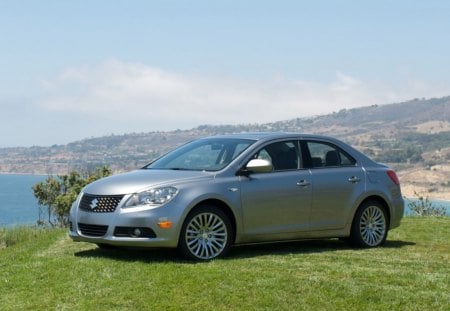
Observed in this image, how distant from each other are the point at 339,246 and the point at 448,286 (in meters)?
3.55

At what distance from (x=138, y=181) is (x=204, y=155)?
1365mm

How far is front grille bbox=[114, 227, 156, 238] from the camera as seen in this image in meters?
10.2

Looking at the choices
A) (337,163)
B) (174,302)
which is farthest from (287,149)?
(174,302)

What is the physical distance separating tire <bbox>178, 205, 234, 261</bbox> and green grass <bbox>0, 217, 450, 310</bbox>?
18cm

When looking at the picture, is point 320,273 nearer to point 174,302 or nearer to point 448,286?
point 448,286

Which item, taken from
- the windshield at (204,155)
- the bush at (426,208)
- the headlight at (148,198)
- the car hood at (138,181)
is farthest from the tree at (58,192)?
the headlight at (148,198)

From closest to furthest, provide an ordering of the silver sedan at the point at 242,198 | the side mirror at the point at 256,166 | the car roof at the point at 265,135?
the silver sedan at the point at 242,198, the side mirror at the point at 256,166, the car roof at the point at 265,135

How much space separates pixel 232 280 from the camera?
349 inches

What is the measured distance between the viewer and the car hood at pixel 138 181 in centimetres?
1038

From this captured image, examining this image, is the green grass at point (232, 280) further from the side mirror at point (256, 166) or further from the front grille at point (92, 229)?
the side mirror at point (256, 166)

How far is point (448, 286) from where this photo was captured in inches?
354

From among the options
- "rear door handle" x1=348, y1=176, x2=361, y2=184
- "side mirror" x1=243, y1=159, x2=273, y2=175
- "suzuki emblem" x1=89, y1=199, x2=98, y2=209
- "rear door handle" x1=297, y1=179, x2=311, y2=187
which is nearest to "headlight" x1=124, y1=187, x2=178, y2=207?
"suzuki emblem" x1=89, y1=199, x2=98, y2=209

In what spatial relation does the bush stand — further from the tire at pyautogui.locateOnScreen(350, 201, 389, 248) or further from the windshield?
the windshield

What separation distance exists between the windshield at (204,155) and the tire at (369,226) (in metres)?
2.13
